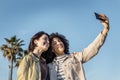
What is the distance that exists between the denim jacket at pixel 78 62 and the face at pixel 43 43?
1.31 feet

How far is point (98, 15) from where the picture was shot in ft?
22.0

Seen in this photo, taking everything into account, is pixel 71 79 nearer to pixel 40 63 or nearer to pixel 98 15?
pixel 40 63

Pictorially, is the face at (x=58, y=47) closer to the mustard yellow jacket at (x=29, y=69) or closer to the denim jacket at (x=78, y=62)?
the denim jacket at (x=78, y=62)

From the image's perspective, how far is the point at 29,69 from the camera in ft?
21.6

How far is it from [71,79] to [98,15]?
1.32 metres

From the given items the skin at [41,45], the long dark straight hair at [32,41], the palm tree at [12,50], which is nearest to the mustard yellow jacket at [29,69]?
the skin at [41,45]

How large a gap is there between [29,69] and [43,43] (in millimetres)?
632

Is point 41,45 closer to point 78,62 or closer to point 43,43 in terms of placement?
point 43,43

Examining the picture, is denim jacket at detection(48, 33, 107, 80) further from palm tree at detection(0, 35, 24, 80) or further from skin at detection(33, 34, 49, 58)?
palm tree at detection(0, 35, 24, 80)

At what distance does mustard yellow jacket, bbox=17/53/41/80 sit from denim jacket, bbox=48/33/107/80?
1.13ft

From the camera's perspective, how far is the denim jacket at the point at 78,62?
678cm

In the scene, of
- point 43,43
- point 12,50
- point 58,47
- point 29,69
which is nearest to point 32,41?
point 43,43

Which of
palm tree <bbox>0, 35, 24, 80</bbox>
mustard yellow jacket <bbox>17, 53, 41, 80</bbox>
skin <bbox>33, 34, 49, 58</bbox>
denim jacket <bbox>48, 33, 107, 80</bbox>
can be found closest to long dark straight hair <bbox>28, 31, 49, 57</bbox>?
skin <bbox>33, 34, 49, 58</bbox>

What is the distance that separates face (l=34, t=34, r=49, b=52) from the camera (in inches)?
270
